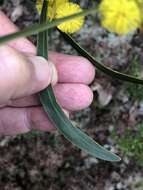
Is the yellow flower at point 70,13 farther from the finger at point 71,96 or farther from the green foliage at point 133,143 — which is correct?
the green foliage at point 133,143

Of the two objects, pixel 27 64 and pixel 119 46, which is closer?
pixel 27 64

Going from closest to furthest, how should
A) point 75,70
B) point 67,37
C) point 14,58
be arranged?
point 14,58 < point 67,37 < point 75,70

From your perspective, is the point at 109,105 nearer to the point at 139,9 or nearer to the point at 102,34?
the point at 102,34

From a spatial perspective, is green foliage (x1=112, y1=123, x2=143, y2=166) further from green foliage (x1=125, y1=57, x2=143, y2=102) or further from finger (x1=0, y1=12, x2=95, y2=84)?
finger (x1=0, y1=12, x2=95, y2=84)

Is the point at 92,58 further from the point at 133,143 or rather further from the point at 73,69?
the point at 133,143

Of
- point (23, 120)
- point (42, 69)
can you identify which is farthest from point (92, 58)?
point (23, 120)

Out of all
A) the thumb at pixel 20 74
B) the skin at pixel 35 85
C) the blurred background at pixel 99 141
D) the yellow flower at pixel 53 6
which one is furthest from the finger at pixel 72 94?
the blurred background at pixel 99 141

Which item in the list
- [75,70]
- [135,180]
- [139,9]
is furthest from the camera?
[135,180]

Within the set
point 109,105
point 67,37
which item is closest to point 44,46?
point 67,37
